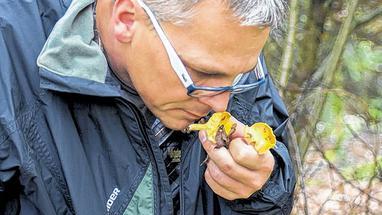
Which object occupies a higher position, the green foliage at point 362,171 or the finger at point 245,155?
the finger at point 245,155

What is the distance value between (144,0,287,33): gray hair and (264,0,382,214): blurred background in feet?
3.63

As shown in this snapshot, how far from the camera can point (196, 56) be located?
1903mm

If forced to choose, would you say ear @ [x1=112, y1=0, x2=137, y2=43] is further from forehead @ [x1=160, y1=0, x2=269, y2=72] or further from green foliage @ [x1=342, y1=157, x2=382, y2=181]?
green foliage @ [x1=342, y1=157, x2=382, y2=181]

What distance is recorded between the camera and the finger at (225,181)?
80.8 inches

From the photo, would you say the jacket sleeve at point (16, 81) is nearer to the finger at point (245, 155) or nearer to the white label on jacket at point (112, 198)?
the white label on jacket at point (112, 198)

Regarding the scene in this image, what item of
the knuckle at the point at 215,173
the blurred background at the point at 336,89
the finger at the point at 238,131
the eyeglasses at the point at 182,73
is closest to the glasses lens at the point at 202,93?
the eyeglasses at the point at 182,73

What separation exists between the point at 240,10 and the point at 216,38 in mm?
92

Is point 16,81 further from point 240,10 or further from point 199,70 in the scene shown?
point 240,10

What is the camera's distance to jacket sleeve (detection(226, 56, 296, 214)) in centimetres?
221

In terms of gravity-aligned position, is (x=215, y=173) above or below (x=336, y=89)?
above

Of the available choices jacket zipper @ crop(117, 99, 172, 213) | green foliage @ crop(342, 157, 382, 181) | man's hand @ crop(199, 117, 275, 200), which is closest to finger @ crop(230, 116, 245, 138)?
man's hand @ crop(199, 117, 275, 200)

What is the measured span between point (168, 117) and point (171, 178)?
0.21 m

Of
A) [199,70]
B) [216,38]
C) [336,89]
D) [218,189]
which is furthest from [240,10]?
[336,89]

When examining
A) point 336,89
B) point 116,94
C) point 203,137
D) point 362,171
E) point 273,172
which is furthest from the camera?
point 362,171
